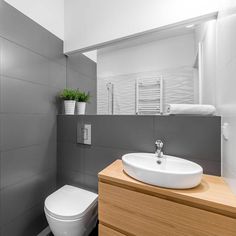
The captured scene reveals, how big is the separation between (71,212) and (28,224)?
589 millimetres

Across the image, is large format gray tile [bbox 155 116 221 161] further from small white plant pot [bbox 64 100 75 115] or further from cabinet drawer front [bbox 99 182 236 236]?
small white plant pot [bbox 64 100 75 115]

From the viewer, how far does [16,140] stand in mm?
1264

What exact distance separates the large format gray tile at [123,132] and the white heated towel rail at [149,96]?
0.19 m

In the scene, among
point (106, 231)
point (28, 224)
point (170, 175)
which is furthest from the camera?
point (28, 224)

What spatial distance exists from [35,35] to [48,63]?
10.2 inches

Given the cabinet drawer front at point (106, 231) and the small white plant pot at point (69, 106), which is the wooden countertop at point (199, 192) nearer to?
the cabinet drawer front at point (106, 231)

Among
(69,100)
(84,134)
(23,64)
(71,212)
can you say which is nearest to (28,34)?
(23,64)

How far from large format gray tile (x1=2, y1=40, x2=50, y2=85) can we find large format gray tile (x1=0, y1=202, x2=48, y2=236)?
1.21 metres

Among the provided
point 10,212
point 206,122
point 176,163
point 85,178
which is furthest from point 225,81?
point 10,212

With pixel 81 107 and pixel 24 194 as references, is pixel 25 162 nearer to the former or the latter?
pixel 24 194

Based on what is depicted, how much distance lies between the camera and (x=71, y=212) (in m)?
1.15

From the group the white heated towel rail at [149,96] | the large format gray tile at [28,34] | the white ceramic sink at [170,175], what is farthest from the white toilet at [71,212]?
the large format gray tile at [28,34]

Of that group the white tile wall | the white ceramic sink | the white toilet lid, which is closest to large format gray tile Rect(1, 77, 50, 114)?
the white tile wall

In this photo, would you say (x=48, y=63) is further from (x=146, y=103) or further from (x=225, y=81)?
(x=225, y=81)
